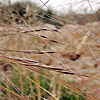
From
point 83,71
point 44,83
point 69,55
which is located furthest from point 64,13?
point 44,83

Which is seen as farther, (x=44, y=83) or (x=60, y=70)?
(x=44, y=83)

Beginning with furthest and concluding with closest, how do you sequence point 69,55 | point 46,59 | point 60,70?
point 46,59 → point 69,55 → point 60,70

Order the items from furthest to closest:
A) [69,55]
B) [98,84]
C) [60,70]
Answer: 1. [69,55]
2. [98,84]
3. [60,70]

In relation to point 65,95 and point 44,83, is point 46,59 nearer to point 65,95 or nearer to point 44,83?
point 44,83

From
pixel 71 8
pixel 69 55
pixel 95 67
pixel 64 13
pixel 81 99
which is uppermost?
pixel 64 13

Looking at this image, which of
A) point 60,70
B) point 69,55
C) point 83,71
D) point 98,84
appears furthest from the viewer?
point 69,55

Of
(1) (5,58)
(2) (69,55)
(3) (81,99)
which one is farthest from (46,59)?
(1) (5,58)

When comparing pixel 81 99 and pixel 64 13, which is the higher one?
pixel 64 13

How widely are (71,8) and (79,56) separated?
1.96 ft

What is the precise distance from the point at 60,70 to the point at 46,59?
1.41 metres

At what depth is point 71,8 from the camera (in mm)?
1155

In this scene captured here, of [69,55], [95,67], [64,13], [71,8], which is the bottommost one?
[95,67]

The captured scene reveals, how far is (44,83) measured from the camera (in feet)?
4.56

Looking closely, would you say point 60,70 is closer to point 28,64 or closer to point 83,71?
point 28,64
